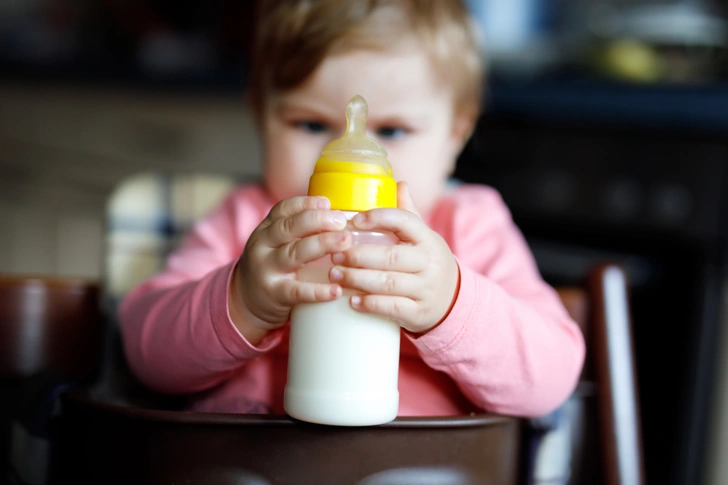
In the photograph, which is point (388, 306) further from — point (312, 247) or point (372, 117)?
point (372, 117)

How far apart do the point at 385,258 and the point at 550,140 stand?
41.6 inches

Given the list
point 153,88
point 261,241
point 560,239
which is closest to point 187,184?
point 261,241

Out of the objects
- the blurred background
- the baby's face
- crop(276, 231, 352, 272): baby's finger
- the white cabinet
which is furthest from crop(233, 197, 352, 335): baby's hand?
the white cabinet

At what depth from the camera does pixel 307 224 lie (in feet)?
1.30

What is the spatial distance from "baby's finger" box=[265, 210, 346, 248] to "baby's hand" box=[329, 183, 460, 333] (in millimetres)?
10

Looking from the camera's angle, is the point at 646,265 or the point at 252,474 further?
the point at 646,265

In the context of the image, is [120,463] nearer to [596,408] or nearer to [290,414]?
[290,414]

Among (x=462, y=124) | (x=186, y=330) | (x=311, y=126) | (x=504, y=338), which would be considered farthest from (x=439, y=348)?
(x=462, y=124)

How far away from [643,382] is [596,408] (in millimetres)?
675

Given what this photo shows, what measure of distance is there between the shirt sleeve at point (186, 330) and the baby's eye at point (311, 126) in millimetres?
141

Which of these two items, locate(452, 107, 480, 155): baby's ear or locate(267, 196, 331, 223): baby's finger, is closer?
locate(267, 196, 331, 223): baby's finger

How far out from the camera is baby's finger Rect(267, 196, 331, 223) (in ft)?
1.31

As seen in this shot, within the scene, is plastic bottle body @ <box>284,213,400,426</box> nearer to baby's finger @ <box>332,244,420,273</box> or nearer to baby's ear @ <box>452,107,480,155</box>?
baby's finger @ <box>332,244,420,273</box>

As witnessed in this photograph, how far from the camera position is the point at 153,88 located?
1899 millimetres
